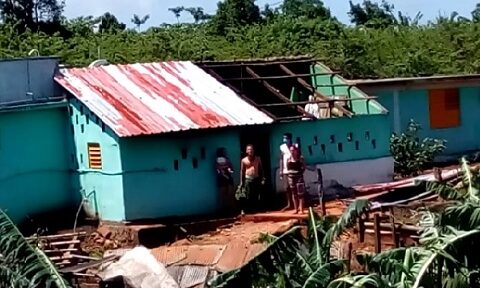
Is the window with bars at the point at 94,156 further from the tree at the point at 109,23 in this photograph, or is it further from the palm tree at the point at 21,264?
the tree at the point at 109,23

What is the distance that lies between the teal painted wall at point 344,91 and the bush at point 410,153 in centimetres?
148

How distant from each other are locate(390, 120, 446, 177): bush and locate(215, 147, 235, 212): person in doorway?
4995 millimetres

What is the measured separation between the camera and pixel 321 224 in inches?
459

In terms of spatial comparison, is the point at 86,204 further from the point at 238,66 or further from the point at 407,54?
the point at 407,54

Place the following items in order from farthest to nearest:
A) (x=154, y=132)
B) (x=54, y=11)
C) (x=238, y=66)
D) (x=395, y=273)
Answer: (x=54, y=11) < (x=238, y=66) < (x=154, y=132) < (x=395, y=273)

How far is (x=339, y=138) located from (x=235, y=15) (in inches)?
601

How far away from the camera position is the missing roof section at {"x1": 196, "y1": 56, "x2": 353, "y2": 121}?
23.0 metres

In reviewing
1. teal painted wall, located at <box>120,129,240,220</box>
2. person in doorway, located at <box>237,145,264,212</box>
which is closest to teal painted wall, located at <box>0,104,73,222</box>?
teal painted wall, located at <box>120,129,240,220</box>

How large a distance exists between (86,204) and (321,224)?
10038 millimetres

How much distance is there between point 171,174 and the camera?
20.5 metres

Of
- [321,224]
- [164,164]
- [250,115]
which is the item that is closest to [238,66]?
[250,115]

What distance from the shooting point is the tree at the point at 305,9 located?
1693 inches

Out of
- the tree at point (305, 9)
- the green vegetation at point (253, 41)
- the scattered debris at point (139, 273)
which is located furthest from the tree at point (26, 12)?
the scattered debris at point (139, 273)

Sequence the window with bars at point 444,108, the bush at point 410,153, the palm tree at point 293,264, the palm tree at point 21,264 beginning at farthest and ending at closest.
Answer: the window with bars at point 444,108, the bush at point 410,153, the palm tree at point 293,264, the palm tree at point 21,264
